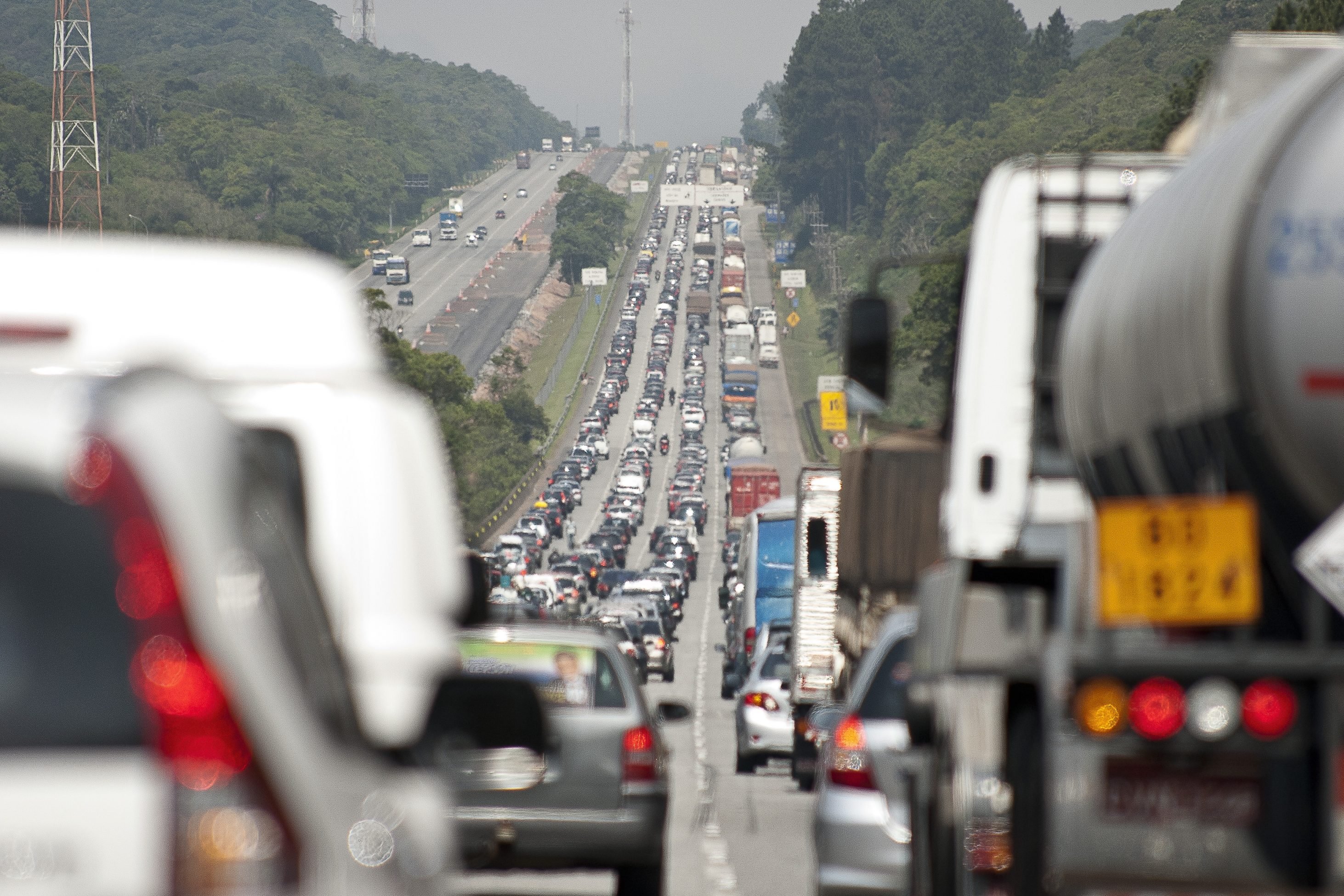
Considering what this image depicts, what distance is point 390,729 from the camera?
4539 millimetres

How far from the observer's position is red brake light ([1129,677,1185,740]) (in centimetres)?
579

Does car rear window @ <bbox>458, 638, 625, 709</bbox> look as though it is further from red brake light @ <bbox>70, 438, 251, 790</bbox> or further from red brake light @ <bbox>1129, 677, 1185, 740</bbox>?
red brake light @ <bbox>70, 438, 251, 790</bbox>

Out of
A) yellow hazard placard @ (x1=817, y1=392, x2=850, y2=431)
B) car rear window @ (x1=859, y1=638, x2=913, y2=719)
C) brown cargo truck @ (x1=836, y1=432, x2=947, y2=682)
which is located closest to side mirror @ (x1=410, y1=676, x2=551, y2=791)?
car rear window @ (x1=859, y1=638, x2=913, y2=719)

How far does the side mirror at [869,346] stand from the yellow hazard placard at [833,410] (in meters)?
62.5

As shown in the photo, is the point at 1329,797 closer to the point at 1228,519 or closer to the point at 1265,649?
the point at 1265,649

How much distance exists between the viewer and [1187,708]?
579 cm

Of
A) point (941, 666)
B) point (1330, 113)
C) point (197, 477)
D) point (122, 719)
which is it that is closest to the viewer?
point (122, 719)

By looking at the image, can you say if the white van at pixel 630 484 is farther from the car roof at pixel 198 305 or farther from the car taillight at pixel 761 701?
the car roof at pixel 198 305

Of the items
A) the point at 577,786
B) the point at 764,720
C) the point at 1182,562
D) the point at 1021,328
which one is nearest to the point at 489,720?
the point at 1182,562

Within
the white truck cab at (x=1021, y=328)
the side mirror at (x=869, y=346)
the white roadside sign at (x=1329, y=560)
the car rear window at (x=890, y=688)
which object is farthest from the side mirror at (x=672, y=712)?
the white roadside sign at (x=1329, y=560)

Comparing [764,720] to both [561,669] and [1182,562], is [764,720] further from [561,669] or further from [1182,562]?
[1182,562]

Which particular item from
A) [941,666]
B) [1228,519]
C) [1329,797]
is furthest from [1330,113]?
[941,666]

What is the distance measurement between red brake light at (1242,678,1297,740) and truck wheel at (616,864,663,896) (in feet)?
19.9

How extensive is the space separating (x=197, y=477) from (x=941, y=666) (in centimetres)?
586
